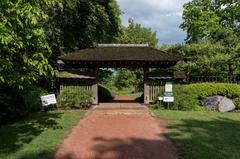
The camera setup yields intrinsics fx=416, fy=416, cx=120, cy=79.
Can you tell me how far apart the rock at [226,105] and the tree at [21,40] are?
49.7 feet

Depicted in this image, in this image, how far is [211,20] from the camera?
48.8m

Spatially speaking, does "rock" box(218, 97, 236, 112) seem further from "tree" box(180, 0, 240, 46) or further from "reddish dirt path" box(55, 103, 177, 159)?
"tree" box(180, 0, 240, 46)

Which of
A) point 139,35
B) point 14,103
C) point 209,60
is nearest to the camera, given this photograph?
point 14,103

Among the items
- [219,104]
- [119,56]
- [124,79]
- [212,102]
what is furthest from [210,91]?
[124,79]

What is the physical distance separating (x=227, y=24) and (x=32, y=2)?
147ft

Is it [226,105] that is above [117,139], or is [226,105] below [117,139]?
above

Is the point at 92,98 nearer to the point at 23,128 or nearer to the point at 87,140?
the point at 23,128

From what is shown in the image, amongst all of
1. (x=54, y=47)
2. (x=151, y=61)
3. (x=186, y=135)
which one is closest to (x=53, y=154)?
(x=186, y=135)

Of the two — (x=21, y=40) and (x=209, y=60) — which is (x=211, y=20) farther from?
(x=21, y=40)

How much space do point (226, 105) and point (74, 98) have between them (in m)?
9.16

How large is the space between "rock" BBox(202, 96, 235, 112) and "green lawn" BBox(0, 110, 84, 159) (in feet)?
28.7

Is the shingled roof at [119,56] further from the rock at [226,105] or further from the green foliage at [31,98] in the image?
the rock at [226,105]

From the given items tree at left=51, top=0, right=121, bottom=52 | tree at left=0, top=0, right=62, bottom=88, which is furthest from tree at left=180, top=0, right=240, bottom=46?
tree at left=0, top=0, right=62, bottom=88

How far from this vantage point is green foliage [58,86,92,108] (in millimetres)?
24656
